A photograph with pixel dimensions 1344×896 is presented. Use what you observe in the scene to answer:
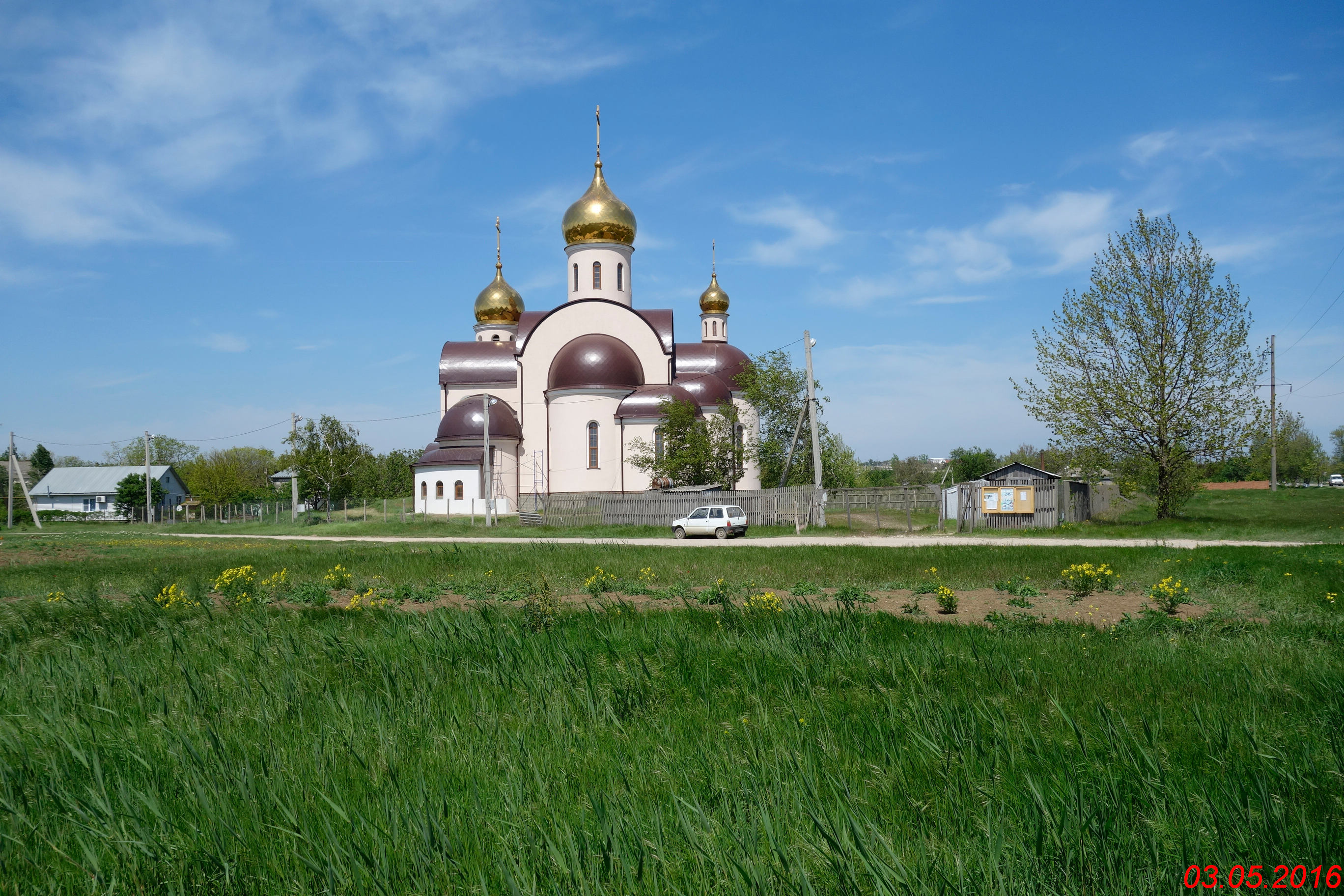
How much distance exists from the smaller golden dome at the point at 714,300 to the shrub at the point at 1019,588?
47.7 meters

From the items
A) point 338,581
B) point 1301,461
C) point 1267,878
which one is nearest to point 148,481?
point 338,581

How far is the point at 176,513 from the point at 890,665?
75760 millimetres

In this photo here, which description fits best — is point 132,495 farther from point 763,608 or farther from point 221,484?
point 763,608

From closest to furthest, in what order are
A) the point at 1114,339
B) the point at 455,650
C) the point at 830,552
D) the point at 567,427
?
the point at 455,650
the point at 830,552
the point at 1114,339
the point at 567,427

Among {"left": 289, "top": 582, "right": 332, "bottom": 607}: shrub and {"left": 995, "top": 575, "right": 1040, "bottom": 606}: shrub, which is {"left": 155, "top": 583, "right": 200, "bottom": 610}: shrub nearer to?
{"left": 289, "top": 582, "right": 332, "bottom": 607}: shrub

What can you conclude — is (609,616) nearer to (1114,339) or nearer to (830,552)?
(830,552)

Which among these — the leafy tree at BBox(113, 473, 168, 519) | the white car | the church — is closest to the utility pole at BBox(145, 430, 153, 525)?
the leafy tree at BBox(113, 473, 168, 519)

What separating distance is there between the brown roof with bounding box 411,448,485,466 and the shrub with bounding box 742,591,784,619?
124ft

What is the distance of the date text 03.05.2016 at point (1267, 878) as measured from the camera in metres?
2.61

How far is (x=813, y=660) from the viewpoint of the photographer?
5879mm

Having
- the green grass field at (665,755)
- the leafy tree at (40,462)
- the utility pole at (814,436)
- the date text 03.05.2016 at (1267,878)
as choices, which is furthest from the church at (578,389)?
the leafy tree at (40,462)

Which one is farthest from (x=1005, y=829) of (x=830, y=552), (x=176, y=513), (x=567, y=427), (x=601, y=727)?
(x=176, y=513)

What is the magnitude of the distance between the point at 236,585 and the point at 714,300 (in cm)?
4978

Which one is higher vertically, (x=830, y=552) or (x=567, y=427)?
(x=567, y=427)
